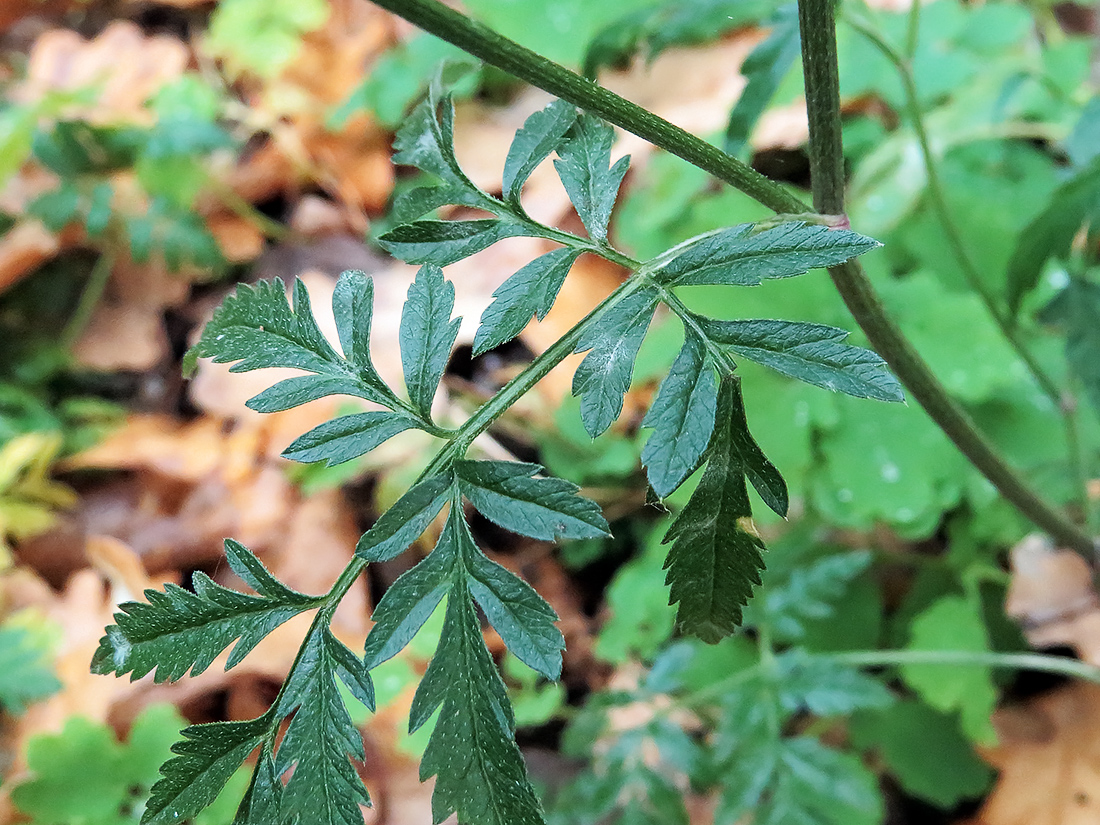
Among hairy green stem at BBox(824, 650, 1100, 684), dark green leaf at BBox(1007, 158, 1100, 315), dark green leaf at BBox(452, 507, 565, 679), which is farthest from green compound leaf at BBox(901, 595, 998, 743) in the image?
dark green leaf at BBox(452, 507, 565, 679)

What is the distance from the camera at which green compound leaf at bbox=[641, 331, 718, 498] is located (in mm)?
374

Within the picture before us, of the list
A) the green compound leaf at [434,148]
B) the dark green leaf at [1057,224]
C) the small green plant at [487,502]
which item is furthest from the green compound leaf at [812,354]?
the dark green leaf at [1057,224]

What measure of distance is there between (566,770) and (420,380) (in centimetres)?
98

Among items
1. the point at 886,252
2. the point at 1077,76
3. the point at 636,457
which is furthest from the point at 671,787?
the point at 1077,76

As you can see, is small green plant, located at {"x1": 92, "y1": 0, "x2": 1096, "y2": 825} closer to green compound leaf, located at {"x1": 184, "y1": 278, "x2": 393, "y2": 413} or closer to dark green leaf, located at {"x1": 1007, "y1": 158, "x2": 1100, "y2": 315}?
green compound leaf, located at {"x1": 184, "y1": 278, "x2": 393, "y2": 413}

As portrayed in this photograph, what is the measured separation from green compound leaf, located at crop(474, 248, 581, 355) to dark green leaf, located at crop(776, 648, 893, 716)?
718 mm

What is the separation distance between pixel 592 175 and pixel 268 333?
0.23m

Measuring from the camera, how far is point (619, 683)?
1.35m

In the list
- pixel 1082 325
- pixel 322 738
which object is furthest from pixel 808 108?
pixel 1082 325

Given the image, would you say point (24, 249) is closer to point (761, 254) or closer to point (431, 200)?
point (431, 200)

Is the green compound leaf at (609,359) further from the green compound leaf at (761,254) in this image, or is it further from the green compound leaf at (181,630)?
the green compound leaf at (181,630)

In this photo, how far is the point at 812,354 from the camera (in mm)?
393

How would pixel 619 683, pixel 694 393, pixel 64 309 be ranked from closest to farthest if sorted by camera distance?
pixel 694 393 < pixel 619 683 < pixel 64 309

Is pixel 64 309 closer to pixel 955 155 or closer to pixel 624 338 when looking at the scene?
pixel 624 338
